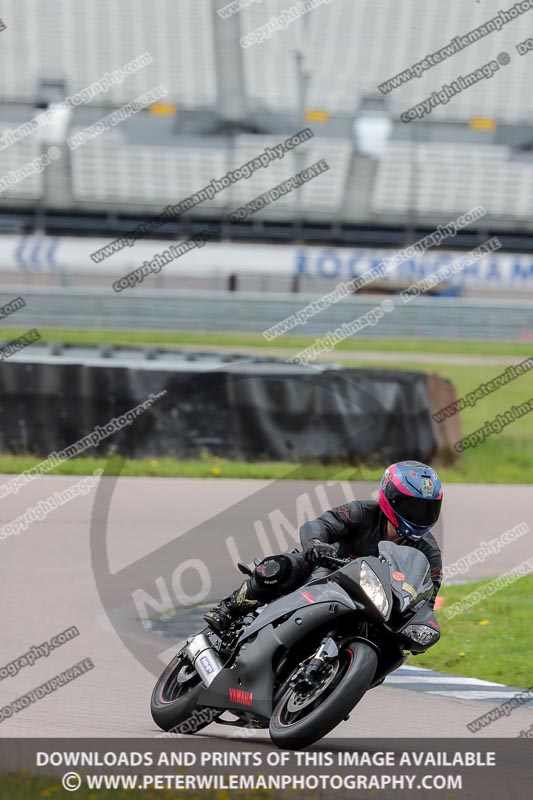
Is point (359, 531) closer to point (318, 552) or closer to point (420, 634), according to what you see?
point (318, 552)

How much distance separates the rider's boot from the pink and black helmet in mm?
680

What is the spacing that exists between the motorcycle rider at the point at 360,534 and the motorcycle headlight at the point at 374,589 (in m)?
0.27

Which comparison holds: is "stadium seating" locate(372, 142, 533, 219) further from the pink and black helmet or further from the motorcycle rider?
the pink and black helmet

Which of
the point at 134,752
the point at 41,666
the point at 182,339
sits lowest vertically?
the point at 182,339

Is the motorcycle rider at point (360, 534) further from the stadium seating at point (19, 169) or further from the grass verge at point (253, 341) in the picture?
the stadium seating at point (19, 169)

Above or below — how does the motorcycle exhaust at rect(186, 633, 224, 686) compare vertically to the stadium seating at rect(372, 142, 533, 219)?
above

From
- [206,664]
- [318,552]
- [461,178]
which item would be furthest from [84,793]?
[461,178]

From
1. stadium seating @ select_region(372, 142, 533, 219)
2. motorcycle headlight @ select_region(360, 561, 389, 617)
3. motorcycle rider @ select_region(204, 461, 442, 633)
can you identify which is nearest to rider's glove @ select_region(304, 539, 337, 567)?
motorcycle rider @ select_region(204, 461, 442, 633)

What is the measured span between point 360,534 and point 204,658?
83 cm

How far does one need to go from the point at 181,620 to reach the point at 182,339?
16918mm

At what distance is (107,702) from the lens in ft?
19.1

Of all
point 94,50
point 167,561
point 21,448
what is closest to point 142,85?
point 94,50

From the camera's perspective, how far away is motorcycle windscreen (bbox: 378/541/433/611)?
4734 millimetres

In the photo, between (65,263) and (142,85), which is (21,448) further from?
(142,85)
